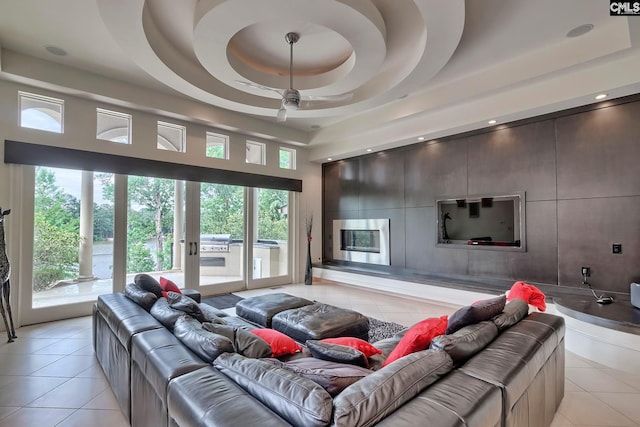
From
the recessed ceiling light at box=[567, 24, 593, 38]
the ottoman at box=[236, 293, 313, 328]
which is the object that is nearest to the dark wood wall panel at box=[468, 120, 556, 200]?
the recessed ceiling light at box=[567, 24, 593, 38]

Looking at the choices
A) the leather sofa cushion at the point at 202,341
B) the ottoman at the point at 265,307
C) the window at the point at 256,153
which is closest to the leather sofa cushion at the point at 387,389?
the leather sofa cushion at the point at 202,341

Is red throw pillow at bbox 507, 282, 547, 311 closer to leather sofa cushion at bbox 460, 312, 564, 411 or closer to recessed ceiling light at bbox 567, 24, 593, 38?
leather sofa cushion at bbox 460, 312, 564, 411

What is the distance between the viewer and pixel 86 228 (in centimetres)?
465

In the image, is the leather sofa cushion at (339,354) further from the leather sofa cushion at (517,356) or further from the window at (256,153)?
the window at (256,153)

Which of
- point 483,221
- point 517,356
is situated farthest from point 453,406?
point 483,221

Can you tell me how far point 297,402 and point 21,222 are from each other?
4.89 metres

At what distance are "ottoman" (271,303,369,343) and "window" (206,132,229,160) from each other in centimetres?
368

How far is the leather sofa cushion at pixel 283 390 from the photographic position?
3.52ft

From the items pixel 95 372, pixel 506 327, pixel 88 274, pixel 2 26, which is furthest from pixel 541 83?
pixel 88 274

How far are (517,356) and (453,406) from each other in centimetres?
73

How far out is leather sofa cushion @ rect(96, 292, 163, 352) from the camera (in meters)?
2.10

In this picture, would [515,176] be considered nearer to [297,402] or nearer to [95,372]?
[297,402]

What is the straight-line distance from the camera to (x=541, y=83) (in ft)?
13.2

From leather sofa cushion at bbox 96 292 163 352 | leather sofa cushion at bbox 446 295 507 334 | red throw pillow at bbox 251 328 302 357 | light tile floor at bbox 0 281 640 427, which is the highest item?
leather sofa cushion at bbox 446 295 507 334
